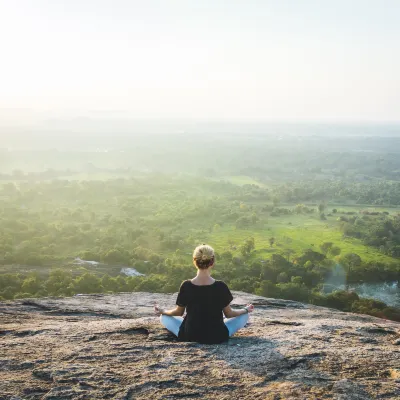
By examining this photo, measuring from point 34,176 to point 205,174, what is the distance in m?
70.6

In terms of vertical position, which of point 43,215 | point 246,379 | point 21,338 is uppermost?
point 246,379

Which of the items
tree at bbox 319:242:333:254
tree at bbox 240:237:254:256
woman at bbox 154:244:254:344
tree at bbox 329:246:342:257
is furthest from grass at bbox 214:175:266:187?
woman at bbox 154:244:254:344

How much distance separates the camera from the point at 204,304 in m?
7.26

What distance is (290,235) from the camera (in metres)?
73.8

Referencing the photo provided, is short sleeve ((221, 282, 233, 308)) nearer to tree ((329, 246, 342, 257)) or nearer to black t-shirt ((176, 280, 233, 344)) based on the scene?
black t-shirt ((176, 280, 233, 344))

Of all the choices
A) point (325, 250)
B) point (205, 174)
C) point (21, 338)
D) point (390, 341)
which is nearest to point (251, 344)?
point (390, 341)

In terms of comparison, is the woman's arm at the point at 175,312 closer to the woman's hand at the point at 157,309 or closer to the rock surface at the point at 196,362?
the woman's hand at the point at 157,309

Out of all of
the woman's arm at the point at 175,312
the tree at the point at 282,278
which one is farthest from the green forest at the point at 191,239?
the woman's arm at the point at 175,312

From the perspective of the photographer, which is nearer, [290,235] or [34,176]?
[290,235]

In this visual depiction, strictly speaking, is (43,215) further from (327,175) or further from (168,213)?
(327,175)

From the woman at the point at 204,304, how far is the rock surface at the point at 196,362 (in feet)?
0.77

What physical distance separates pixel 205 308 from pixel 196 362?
0.95 m

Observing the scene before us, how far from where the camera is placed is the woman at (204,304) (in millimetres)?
7155

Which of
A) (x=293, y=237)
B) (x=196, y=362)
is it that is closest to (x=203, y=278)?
(x=196, y=362)
